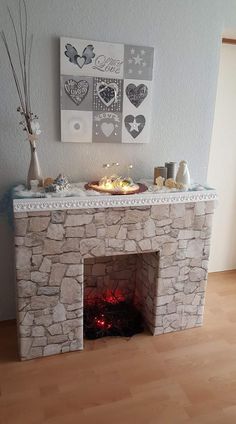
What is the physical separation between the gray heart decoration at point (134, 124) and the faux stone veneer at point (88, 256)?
578mm

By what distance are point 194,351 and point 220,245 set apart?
1.28 metres

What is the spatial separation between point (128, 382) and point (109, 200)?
1.03 m

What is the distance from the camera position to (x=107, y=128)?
2197 mm

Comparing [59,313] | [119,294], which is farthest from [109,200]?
[119,294]

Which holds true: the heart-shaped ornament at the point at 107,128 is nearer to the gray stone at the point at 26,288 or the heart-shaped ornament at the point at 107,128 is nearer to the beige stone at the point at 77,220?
Answer: the beige stone at the point at 77,220

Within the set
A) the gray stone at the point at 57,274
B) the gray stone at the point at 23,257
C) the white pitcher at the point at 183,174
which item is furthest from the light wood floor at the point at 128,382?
the white pitcher at the point at 183,174

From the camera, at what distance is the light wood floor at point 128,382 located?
166 cm

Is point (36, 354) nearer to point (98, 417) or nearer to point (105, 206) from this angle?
point (98, 417)

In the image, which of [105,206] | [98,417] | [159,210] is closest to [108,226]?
[105,206]

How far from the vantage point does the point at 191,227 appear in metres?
2.16

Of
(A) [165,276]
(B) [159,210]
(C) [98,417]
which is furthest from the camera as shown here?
(A) [165,276]

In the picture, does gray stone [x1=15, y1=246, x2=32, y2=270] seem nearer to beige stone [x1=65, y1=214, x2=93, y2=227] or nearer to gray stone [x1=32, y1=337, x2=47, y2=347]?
beige stone [x1=65, y1=214, x2=93, y2=227]

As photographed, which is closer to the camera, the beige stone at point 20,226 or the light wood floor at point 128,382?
the light wood floor at point 128,382

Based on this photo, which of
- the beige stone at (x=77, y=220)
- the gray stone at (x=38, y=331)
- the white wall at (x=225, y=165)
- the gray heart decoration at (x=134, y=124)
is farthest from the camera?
the white wall at (x=225, y=165)
